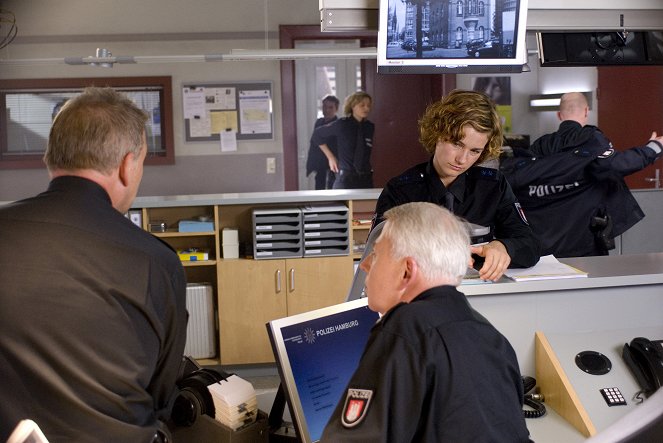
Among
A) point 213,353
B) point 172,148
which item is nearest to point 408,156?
point 172,148

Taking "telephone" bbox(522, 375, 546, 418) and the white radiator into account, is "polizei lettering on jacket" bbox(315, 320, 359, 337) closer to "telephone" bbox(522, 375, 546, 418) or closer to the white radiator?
"telephone" bbox(522, 375, 546, 418)

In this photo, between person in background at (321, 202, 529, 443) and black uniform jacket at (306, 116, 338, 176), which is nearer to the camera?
person in background at (321, 202, 529, 443)

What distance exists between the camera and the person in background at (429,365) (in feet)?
5.05

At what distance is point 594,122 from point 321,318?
744cm

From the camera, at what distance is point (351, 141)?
27.9 ft

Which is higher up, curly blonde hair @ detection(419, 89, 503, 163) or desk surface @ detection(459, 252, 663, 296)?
curly blonde hair @ detection(419, 89, 503, 163)

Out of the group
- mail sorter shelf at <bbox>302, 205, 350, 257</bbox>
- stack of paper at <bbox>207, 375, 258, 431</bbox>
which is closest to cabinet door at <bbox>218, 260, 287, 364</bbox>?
mail sorter shelf at <bbox>302, 205, 350, 257</bbox>

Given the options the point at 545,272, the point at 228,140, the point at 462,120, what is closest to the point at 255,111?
the point at 228,140

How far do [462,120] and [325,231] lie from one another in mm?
2902

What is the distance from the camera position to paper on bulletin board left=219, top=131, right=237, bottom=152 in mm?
8148

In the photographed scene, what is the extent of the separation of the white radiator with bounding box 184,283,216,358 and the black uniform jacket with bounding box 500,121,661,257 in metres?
2.20

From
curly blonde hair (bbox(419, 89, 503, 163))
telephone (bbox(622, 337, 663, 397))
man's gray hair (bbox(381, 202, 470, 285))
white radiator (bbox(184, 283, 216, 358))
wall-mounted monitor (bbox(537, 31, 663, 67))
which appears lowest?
white radiator (bbox(184, 283, 216, 358))

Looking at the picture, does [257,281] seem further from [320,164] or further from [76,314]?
[76,314]

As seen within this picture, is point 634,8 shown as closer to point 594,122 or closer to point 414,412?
point 414,412
